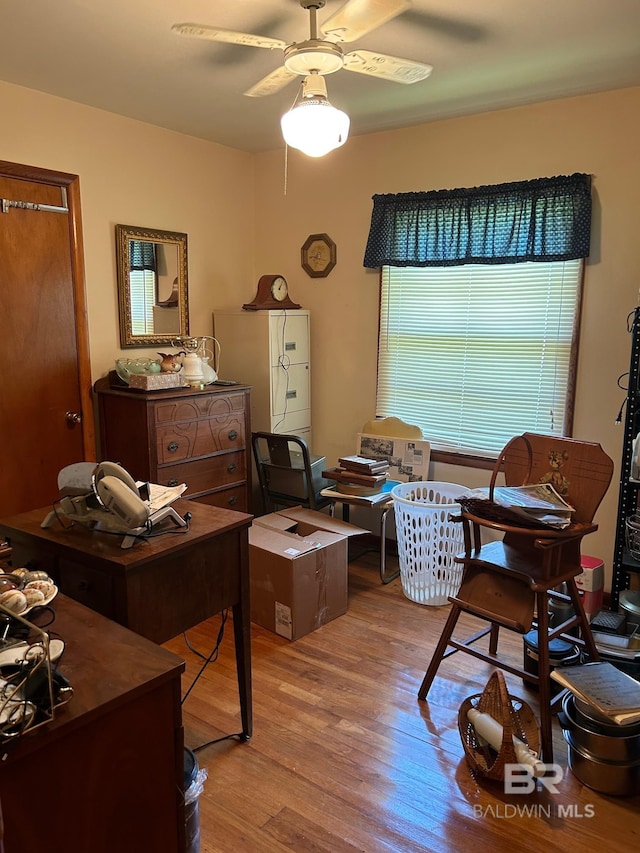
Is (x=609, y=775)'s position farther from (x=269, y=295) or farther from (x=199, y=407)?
(x=269, y=295)

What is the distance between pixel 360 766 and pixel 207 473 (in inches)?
71.2

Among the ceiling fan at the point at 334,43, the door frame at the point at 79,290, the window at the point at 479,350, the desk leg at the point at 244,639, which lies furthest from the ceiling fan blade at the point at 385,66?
the door frame at the point at 79,290

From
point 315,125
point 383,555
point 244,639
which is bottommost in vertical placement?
point 383,555

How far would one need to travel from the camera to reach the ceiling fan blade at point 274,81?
210cm

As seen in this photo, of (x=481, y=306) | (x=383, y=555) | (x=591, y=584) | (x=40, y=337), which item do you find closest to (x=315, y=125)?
(x=481, y=306)

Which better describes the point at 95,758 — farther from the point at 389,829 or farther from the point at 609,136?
the point at 609,136

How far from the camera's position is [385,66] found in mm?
2045

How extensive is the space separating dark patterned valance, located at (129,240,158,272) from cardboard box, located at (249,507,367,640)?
1710mm

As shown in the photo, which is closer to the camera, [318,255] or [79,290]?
[79,290]

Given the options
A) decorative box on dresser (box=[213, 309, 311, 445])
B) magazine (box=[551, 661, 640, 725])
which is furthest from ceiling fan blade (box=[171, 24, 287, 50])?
magazine (box=[551, 661, 640, 725])

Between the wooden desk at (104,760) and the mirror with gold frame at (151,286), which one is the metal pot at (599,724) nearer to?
the wooden desk at (104,760)

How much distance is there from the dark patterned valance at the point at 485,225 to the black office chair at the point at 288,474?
124cm

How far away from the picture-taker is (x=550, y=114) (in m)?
3.11

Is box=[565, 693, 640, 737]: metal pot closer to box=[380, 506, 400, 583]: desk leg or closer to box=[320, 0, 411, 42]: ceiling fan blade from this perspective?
box=[380, 506, 400, 583]: desk leg
